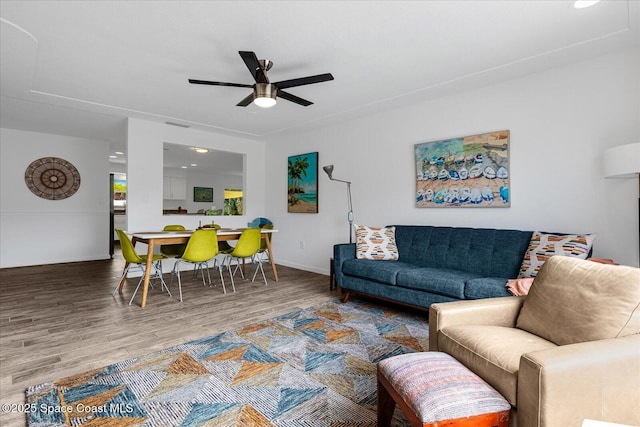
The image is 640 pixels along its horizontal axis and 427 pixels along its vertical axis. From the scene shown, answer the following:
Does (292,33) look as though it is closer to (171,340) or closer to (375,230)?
(375,230)

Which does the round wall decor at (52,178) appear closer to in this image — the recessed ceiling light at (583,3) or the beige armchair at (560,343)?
the beige armchair at (560,343)

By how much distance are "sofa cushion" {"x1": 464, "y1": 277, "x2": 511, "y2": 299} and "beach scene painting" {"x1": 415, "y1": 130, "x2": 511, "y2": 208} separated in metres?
1.09

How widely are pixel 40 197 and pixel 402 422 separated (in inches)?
291

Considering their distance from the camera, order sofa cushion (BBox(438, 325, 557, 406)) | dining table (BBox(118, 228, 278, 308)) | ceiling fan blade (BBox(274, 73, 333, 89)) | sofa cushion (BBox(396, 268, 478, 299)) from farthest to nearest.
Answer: dining table (BBox(118, 228, 278, 308)) < sofa cushion (BBox(396, 268, 478, 299)) < ceiling fan blade (BBox(274, 73, 333, 89)) < sofa cushion (BBox(438, 325, 557, 406))

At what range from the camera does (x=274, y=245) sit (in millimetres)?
6438

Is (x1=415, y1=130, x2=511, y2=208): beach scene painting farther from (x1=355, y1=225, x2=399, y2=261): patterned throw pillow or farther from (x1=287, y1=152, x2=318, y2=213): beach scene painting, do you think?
(x1=287, y1=152, x2=318, y2=213): beach scene painting

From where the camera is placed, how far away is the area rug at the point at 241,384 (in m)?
1.66

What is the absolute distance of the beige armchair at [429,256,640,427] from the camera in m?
1.14

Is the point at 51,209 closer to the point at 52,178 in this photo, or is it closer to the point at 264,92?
the point at 52,178

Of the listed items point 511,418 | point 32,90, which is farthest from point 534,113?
point 32,90

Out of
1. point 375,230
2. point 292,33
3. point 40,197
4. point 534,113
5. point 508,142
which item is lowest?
point 375,230

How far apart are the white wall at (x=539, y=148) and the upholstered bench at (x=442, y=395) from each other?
250cm

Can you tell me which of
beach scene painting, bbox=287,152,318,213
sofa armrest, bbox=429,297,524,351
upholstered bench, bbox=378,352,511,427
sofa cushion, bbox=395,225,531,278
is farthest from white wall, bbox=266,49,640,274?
upholstered bench, bbox=378,352,511,427

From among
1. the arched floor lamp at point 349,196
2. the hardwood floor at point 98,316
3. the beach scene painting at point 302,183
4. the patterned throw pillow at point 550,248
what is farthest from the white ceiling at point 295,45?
the hardwood floor at point 98,316
